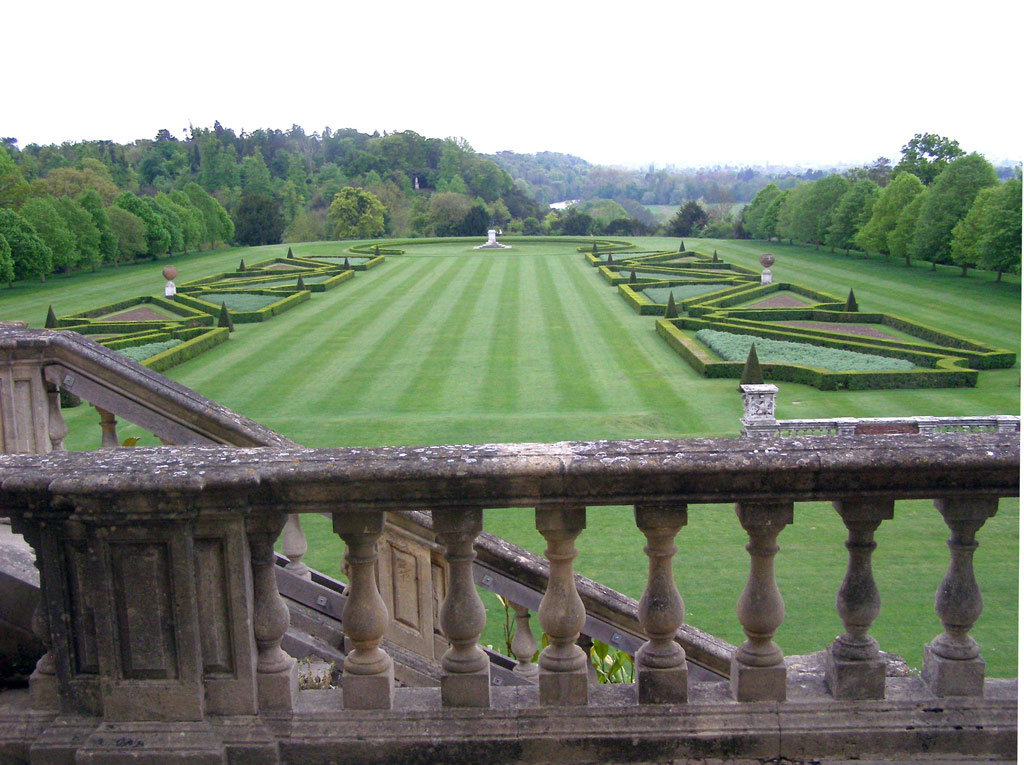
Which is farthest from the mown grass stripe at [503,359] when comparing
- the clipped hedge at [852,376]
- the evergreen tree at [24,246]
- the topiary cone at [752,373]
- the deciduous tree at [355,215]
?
the deciduous tree at [355,215]

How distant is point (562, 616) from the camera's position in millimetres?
3045

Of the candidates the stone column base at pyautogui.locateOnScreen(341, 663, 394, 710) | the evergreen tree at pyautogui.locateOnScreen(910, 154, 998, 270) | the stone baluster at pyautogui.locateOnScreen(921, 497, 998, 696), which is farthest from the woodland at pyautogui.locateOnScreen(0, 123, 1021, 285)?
the stone column base at pyautogui.locateOnScreen(341, 663, 394, 710)

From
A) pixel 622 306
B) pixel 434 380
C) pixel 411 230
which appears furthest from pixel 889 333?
pixel 411 230

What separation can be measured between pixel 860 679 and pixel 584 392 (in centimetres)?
2059

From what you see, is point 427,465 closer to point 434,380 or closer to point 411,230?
point 434,380

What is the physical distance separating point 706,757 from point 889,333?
31731 millimetres

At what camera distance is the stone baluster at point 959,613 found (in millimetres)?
2939

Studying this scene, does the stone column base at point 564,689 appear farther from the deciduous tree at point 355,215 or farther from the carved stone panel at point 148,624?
the deciduous tree at point 355,215

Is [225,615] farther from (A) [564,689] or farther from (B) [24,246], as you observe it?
(B) [24,246]

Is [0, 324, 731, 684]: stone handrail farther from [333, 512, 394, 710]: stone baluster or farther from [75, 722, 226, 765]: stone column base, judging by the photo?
[75, 722, 226, 765]: stone column base

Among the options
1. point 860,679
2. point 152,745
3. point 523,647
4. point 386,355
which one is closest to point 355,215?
point 386,355

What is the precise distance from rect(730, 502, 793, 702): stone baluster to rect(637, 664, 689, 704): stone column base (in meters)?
0.18

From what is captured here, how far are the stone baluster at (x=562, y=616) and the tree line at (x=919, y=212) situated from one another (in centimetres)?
3910

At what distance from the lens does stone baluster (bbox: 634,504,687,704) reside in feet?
9.76
